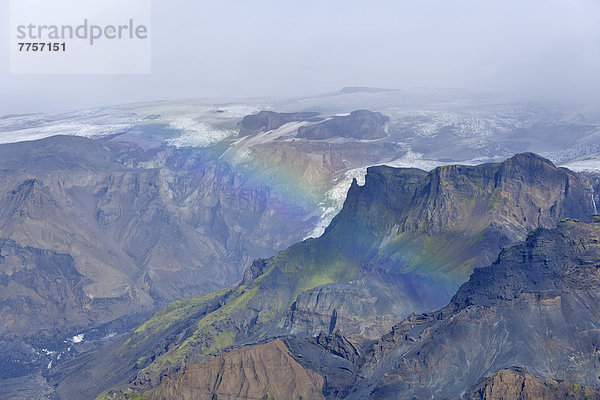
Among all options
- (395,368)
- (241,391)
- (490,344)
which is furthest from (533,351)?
(241,391)


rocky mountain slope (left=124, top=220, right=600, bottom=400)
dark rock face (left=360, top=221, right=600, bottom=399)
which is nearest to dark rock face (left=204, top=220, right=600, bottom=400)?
dark rock face (left=360, top=221, right=600, bottom=399)

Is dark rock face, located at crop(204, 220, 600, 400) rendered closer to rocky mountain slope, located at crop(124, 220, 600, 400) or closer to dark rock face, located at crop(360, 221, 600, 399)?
dark rock face, located at crop(360, 221, 600, 399)

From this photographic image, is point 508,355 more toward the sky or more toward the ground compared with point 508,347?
more toward the ground

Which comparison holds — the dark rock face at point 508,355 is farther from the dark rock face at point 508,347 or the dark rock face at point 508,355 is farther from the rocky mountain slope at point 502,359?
the rocky mountain slope at point 502,359

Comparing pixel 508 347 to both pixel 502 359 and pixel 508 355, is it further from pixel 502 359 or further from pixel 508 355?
pixel 502 359

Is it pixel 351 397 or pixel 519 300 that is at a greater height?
pixel 519 300

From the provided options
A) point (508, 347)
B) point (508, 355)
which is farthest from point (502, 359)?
point (508, 347)

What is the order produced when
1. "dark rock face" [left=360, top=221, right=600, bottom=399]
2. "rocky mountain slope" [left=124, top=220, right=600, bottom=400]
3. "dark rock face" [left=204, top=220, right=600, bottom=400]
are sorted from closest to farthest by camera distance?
"rocky mountain slope" [left=124, top=220, right=600, bottom=400] < "dark rock face" [left=204, top=220, right=600, bottom=400] < "dark rock face" [left=360, top=221, right=600, bottom=399]

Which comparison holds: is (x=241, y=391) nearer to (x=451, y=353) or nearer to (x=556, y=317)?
(x=451, y=353)

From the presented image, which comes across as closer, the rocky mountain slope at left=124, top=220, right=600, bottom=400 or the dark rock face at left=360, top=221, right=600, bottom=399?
the rocky mountain slope at left=124, top=220, right=600, bottom=400

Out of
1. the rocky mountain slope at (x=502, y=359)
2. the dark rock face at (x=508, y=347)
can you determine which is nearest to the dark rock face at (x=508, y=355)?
the dark rock face at (x=508, y=347)

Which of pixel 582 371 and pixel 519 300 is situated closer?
pixel 582 371
